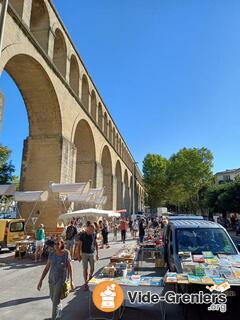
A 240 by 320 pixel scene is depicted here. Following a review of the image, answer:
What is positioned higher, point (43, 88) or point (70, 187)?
point (43, 88)

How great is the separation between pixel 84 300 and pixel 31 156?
477 inches

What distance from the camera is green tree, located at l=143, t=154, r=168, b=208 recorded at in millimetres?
58844

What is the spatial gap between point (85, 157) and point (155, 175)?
124ft

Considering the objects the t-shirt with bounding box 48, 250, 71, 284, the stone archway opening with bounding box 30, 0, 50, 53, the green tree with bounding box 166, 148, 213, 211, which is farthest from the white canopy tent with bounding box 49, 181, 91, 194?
the green tree with bounding box 166, 148, 213, 211

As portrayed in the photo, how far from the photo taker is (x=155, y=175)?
59.4 m

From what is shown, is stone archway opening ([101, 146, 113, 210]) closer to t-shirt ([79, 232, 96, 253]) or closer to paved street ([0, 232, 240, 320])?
paved street ([0, 232, 240, 320])

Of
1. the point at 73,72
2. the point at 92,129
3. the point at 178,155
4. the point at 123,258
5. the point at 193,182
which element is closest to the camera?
the point at 123,258

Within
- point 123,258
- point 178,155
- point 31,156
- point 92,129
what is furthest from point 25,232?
point 178,155

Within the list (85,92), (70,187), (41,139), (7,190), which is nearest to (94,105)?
(85,92)

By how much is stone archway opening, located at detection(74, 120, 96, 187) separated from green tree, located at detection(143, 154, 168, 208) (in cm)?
3660

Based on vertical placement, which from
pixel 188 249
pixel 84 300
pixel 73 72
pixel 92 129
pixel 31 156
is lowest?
pixel 84 300

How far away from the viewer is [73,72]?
69.3 ft

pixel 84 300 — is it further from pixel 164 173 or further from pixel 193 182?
pixel 164 173

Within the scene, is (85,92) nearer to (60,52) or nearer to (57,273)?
(60,52)
